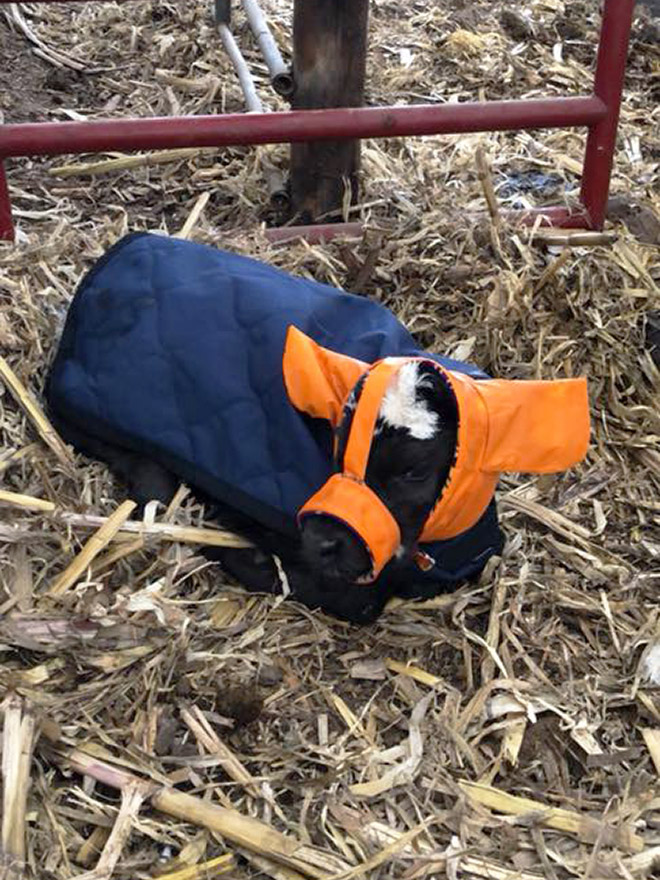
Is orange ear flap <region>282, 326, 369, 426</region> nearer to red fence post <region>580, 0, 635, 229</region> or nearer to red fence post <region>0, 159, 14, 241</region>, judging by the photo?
red fence post <region>0, 159, 14, 241</region>

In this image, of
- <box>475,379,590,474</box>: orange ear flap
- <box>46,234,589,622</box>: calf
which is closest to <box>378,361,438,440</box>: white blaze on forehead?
<box>46,234,589,622</box>: calf

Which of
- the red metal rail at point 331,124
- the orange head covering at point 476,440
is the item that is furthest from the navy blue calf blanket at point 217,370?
the red metal rail at point 331,124

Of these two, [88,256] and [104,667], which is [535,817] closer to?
[104,667]

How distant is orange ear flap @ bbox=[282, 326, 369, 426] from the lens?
2.64 meters

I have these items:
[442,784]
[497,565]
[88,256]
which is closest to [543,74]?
[88,256]

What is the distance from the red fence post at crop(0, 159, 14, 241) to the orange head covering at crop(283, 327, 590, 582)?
165cm

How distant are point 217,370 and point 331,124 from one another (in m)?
1.08

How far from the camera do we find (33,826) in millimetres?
2359

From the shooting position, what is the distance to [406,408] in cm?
251

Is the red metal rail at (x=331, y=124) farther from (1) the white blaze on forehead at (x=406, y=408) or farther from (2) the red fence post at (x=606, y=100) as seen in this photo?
(1) the white blaze on forehead at (x=406, y=408)

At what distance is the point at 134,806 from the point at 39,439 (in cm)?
104

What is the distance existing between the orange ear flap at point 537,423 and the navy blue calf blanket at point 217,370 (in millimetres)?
353

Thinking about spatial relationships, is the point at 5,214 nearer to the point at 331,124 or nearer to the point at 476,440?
the point at 331,124

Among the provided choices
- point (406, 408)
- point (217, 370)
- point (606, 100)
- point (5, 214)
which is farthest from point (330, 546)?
point (606, 100)
